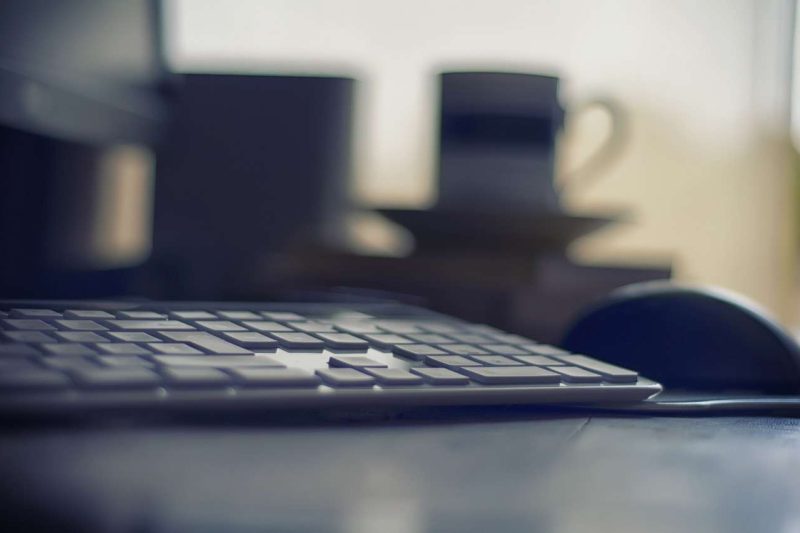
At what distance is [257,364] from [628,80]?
1.14 meters

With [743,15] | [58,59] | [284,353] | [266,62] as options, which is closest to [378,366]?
[284,353]

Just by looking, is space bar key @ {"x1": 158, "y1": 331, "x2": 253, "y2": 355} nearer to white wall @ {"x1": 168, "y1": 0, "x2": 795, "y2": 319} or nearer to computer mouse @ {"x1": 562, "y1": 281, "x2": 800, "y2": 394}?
computer mouse @ {"x1": 562, "y1": 281, "x2": 800, "y2": 394}

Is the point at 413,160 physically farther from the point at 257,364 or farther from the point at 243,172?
the point at 257,364

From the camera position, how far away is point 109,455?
267 millimetres

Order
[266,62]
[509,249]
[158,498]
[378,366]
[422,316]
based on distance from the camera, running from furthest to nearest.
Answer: [266,62]
[509,249]
[422,316]
[378,366]
[158,498]

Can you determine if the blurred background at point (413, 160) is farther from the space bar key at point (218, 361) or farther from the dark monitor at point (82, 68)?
the space bar key at point (218, 361)

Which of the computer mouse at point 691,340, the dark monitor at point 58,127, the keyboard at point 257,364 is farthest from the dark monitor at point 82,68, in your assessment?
the computer mouse at point 691,340

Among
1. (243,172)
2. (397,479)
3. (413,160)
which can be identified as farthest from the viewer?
(413,160)

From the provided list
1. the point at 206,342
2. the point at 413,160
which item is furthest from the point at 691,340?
the point at 413,160

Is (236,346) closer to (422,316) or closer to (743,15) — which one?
(422,316)

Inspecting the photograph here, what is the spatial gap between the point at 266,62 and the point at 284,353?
0.99 m

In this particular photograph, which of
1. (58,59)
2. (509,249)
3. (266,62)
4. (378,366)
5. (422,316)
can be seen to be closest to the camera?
(378,366)

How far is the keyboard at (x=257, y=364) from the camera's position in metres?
0.30

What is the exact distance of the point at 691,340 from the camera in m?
0.55
